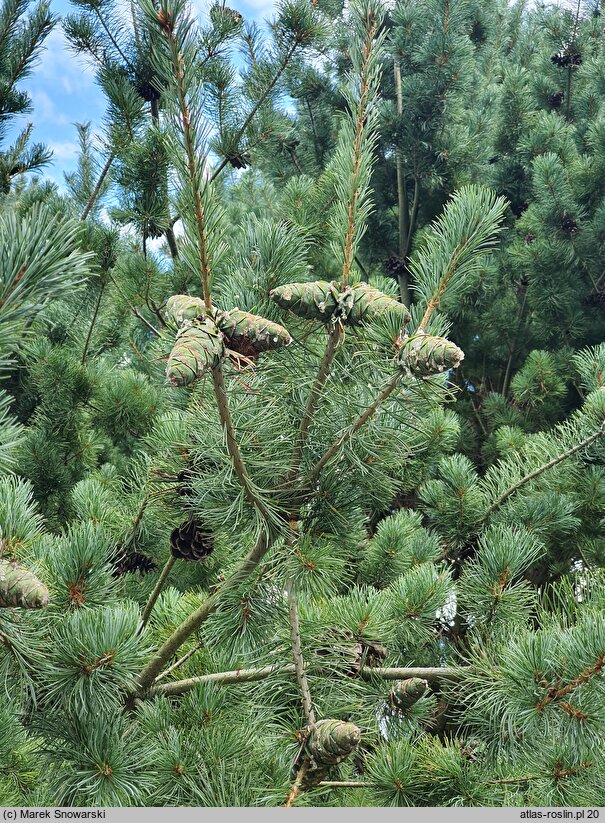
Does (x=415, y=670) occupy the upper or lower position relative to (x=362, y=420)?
lower

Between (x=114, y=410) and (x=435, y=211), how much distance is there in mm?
2139

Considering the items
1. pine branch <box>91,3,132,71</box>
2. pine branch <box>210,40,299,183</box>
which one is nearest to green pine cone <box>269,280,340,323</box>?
pine branch <box>210,40,299,183</box>

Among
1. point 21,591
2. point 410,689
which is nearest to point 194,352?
point 21,591

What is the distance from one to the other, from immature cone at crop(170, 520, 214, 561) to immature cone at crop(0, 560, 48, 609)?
47cm

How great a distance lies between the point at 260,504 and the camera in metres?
0.90

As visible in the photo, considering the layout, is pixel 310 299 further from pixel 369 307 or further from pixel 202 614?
pixel 202 614

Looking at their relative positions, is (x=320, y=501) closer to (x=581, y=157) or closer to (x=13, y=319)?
(x=13, y=319)

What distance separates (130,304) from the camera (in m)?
1.98

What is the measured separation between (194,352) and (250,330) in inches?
3.1

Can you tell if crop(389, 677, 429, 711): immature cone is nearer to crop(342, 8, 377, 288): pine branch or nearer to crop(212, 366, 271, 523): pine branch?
crop(212, 366, 271, 523): pine branch

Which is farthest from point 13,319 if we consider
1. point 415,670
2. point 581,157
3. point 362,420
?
point 581,157

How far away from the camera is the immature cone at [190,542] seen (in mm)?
1200

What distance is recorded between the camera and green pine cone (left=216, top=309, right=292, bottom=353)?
2.27ft

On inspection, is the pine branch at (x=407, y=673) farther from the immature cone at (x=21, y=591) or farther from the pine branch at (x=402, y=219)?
the pine branch at (x=402, y=219)
